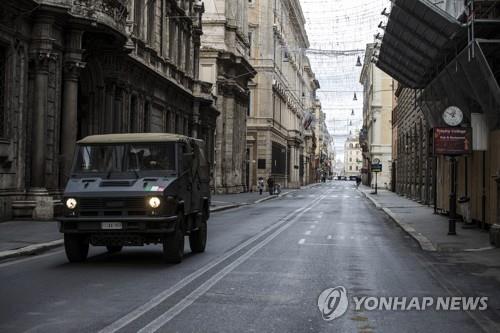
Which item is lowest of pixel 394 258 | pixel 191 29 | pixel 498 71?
pixel 394 258

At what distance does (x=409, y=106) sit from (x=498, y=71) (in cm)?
2674

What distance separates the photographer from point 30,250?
13984 millimetres

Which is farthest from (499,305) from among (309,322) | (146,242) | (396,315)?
(146,242)

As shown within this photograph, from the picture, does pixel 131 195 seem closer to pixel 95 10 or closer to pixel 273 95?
pixel 95 10

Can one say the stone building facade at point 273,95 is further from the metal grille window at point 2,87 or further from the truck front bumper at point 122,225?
the truck front bumper at point 122,225

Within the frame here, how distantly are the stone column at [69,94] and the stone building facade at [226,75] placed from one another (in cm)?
2953

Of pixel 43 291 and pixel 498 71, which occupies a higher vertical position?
pixel 498 71

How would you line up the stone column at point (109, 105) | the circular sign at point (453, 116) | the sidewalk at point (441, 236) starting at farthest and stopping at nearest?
the stone column at point (109, 105), the circular sign at point (453, 116), the sidewalk at point (441, 236)

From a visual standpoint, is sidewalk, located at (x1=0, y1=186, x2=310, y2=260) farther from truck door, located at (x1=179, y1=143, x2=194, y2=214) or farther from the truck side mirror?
the truck side mirror

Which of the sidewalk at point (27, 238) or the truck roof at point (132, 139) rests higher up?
the truck roof at point (132, 139)

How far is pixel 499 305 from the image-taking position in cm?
882

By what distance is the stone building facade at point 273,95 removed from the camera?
7056cm

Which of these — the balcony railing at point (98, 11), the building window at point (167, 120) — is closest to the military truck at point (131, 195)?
the balcony railing at point (98, 11)

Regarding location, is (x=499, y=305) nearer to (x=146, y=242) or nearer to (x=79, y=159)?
(x=146, y=242)
